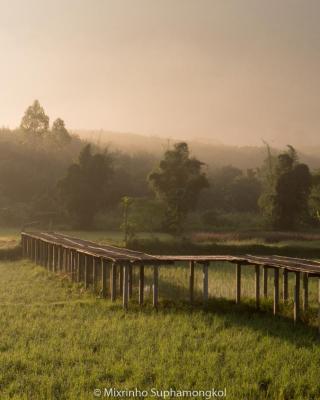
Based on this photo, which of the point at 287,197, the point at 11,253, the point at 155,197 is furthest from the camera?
the point at 155,197

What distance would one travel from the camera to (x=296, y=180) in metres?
63.2

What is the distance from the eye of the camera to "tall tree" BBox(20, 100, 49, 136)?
103438mm

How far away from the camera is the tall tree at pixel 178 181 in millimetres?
59594

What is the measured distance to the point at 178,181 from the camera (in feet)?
204

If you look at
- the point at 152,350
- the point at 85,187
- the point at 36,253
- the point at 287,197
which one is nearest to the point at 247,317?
the point at 152,350

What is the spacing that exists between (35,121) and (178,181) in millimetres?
50923

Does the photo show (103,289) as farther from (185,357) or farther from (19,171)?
(19,171)

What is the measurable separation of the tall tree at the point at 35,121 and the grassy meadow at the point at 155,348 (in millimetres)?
83648

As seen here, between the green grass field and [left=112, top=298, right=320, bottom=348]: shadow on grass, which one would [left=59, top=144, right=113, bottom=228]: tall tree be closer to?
the green grass field

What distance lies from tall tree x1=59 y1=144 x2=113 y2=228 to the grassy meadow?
1587 inches

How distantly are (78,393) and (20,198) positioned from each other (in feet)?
236

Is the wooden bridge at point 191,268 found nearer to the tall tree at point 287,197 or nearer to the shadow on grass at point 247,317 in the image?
the shadow on grass at point 247,317

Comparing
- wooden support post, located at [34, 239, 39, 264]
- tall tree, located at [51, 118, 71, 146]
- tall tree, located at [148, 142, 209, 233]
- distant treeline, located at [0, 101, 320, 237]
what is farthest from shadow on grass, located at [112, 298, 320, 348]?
tall tree, located at [51, 118, 71, 146]

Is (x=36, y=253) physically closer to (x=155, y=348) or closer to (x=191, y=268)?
(x=191, y=268)
